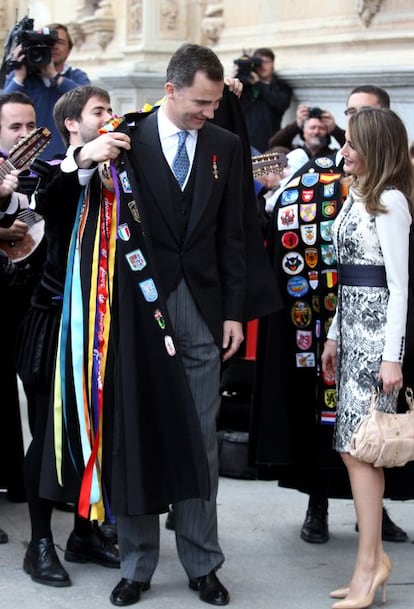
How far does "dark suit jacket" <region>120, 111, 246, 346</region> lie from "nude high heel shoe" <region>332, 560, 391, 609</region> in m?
1.03

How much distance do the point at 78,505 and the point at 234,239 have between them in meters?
1.14

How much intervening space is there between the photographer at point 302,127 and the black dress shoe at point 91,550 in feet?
10.3

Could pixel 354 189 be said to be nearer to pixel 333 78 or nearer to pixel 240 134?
pixel 240 134

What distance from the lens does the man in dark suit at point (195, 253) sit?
4.48 m

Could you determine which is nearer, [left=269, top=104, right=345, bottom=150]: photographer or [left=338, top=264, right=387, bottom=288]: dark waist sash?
[left=338, top=264, right=387, bottom=288]: dark waist sash

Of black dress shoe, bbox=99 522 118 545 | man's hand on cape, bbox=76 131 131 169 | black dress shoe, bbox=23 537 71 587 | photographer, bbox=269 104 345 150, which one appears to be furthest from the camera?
photographer, bbox=269 104 345 150

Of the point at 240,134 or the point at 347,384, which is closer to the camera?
the point at 347,384

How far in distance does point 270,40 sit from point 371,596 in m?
8.07

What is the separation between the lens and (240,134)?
525cm

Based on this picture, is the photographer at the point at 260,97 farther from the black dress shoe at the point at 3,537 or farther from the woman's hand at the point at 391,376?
the woman's hand at the point at 391,376

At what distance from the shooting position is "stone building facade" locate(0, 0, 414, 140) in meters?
9.91

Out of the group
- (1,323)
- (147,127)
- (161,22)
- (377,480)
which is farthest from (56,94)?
(161,22)

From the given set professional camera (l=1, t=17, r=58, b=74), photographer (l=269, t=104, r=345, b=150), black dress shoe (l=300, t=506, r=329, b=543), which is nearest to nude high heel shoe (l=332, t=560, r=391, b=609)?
black dress shoe (l=300, t=506, r=329, b=543)

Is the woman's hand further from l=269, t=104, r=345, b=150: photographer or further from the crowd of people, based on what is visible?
l=269, t=104, r=345, b=150: photographer
